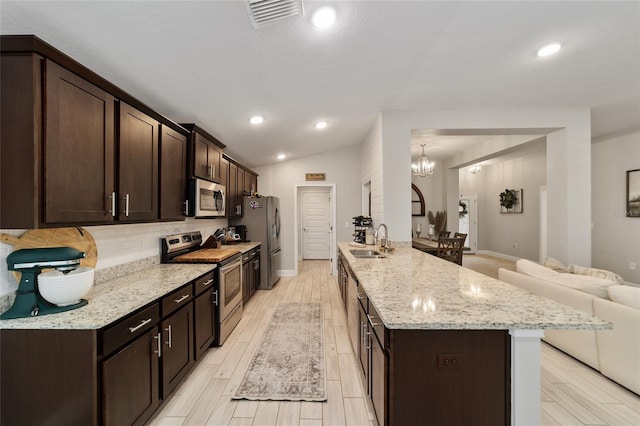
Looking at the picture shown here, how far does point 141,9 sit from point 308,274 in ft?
17.4

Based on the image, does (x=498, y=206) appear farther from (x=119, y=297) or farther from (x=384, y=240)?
(x=119, y=297)

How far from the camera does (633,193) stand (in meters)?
4.60

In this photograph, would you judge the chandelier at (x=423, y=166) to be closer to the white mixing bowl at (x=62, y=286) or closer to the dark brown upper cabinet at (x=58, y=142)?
the dark brown upper cabinet at (x=58, y=142)

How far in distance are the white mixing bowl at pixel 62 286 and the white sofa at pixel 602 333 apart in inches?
148

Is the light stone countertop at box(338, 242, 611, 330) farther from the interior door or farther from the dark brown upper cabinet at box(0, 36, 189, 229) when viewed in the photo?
the interior door

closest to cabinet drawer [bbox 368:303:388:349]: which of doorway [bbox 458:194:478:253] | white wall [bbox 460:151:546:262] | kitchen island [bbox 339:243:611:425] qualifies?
kitchen island [bbox 339:243:611:425]

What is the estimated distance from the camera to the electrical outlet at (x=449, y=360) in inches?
51.6

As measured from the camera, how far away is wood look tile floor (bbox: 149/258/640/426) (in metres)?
1.83

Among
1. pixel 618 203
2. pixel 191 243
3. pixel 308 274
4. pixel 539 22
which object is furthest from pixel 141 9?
pixel 618 203

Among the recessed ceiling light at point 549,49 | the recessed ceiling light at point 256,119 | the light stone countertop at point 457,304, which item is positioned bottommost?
the light stone countertop at point 457,304

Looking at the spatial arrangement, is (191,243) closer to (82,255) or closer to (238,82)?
(82,255)

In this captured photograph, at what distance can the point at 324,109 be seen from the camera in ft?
11.1

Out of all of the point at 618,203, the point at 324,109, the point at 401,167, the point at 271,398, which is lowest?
the point at 271,398

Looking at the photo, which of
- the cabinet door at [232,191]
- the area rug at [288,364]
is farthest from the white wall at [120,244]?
the area rug at [288,364]
